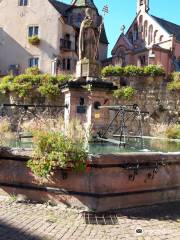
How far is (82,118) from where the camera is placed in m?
11.3

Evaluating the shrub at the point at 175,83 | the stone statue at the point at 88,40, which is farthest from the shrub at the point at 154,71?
the stone statue at the point at 88,40

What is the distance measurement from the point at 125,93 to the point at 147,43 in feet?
67.2

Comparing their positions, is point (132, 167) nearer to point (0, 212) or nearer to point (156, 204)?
point (156, 204)

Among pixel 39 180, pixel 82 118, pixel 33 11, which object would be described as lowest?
pixel 39 180

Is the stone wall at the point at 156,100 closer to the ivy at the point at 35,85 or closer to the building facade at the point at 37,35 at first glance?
the ivy at the point at 35,85

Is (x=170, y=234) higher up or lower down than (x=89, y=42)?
lower down

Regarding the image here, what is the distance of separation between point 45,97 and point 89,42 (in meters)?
23.8

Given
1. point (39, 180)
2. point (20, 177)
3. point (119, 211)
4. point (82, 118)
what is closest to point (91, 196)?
point (119, 211)

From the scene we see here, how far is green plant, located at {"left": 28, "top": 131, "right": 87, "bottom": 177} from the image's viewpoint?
7426 millimetres

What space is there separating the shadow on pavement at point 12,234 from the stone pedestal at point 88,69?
20.2ft

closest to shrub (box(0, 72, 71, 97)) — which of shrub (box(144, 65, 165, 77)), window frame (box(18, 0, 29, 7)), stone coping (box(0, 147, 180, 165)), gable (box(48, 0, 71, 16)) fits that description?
shrub (box(144, 65, 165, 77))

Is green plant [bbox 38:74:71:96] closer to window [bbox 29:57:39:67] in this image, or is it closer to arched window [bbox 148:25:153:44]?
window [bbox 29:57:39:67]

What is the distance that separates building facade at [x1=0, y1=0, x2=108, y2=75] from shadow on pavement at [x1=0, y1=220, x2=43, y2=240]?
123ft

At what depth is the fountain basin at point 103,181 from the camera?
7574 millimetres
